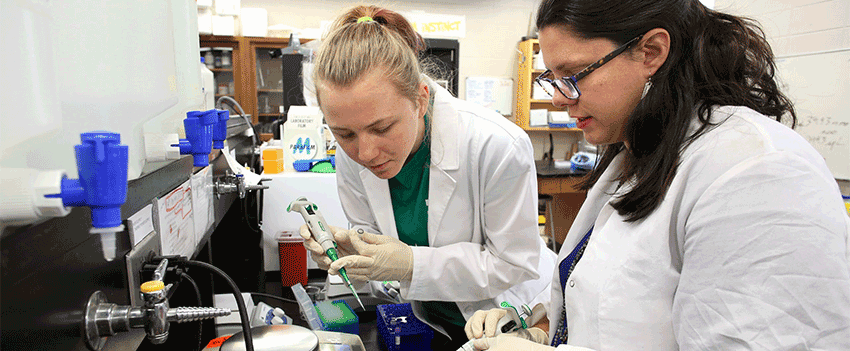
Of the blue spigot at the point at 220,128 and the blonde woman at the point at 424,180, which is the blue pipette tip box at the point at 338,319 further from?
the blue spigot at the point at 220,128

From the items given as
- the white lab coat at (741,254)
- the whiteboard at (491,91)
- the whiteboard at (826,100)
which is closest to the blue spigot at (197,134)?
the white lab coat at (741,254)

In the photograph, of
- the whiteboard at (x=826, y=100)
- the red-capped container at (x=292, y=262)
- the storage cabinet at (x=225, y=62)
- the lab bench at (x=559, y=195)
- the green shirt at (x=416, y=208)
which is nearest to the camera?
the green shirt at (x=416, y=208)

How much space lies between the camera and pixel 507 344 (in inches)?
33.1

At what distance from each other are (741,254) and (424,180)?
0.89 metres

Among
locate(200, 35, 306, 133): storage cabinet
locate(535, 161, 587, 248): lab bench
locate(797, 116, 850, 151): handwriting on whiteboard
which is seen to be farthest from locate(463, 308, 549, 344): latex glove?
locate(200, 35, 306, 133): storage cabinet

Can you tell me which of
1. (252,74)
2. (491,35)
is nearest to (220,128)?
(252,74)

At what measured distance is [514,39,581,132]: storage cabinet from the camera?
228 inches

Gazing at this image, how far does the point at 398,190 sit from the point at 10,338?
3.40ft

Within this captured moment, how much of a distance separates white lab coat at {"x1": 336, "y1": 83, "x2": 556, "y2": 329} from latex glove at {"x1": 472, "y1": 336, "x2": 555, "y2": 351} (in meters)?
0.35

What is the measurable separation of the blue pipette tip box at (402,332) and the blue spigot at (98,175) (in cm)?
79

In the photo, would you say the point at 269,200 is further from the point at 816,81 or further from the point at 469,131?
the point at 816,81

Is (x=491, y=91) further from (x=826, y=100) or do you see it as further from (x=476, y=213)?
(x=476, y=213)

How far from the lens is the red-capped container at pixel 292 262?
5.39ft

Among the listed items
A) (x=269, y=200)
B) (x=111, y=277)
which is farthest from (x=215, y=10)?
(x=111, y=277)
